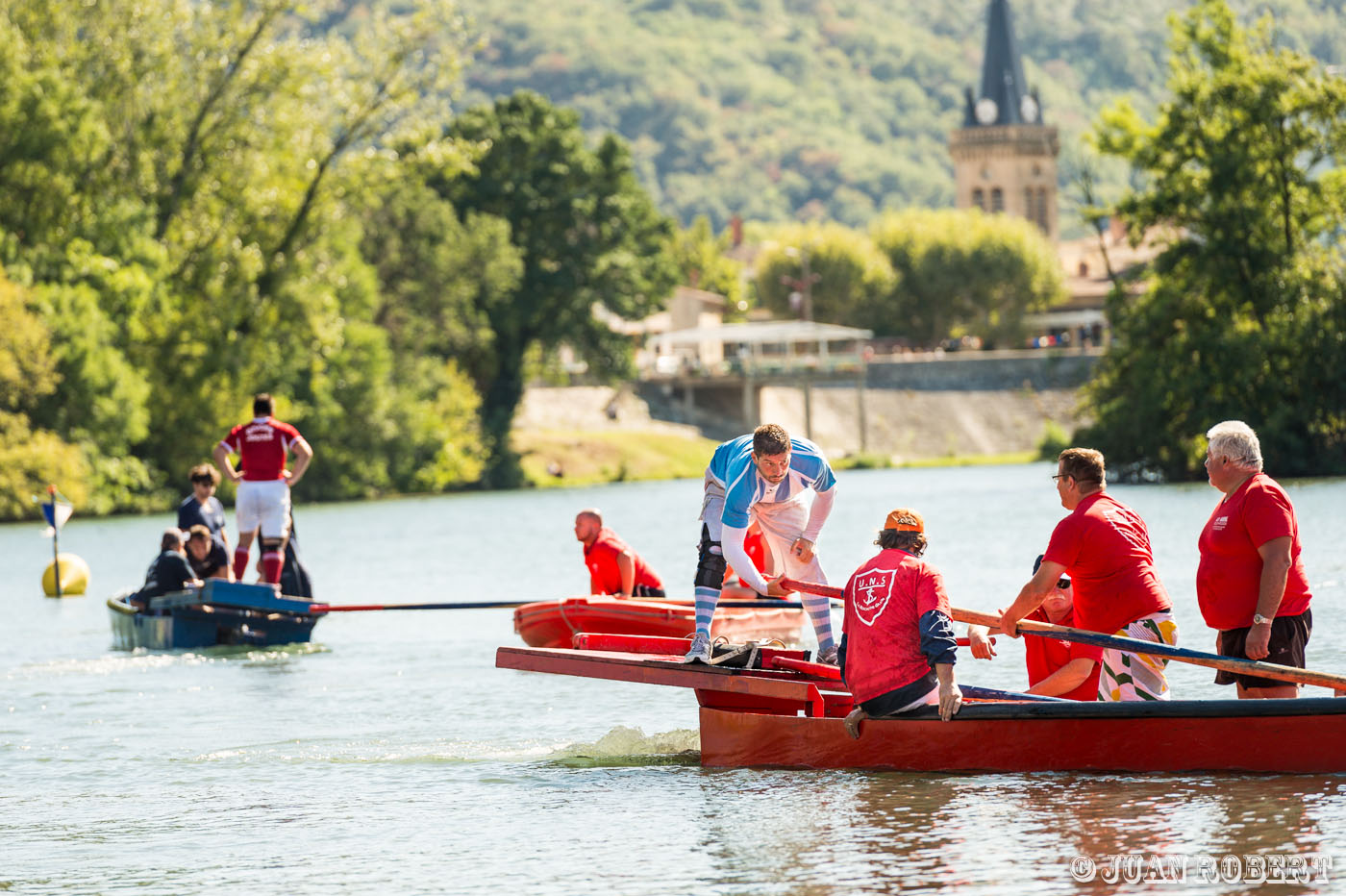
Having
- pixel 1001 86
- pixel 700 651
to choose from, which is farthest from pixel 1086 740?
pixel 1001 86

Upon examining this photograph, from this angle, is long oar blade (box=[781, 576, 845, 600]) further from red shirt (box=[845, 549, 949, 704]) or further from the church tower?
the church tower

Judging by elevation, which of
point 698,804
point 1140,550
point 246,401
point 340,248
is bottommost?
point 698,804

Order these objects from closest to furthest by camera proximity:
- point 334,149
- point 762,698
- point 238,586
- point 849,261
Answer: point 762,698
point 238,586
point 334,149
point 849,261

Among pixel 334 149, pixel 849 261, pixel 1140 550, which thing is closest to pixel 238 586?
pixel 1140 550

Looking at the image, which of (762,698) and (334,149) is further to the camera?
(334,149)

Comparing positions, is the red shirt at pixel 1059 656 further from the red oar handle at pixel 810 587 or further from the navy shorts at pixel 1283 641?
the red oar handle at pixel 810 587

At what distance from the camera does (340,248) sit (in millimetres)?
59812

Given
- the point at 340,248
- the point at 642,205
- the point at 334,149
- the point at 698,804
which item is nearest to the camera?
the point at 698,804

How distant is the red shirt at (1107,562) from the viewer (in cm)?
1009

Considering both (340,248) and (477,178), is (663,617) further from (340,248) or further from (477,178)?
(477,178)

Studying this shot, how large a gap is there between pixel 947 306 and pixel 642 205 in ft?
146

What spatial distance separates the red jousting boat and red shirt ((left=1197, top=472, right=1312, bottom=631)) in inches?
21.1

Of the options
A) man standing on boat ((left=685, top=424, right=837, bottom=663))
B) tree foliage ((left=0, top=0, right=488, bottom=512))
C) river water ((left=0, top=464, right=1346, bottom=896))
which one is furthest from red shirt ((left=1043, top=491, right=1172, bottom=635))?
tree foliage ((left=0, top=0, right=488, bottom=512))

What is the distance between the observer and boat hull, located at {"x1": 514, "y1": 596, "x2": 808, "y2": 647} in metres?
16.3
